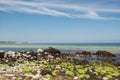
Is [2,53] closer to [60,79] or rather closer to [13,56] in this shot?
[13,56]

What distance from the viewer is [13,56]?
3841 cm

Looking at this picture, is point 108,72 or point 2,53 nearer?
point 108,72

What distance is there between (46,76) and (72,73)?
7.90 ft

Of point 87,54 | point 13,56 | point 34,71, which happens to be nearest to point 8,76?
point 34,71

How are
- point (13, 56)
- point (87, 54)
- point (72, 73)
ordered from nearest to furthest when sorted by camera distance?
1. point (72, 73)
2. point (13, 56)
3. point (87, 54)

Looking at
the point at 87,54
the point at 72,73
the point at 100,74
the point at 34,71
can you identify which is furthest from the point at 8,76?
the point at 87,54

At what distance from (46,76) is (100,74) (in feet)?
14.9

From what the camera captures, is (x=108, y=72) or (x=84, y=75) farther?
(x=108, y=72)

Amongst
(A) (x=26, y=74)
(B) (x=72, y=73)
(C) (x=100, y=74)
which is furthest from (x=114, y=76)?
(A) (x=26, y=74)

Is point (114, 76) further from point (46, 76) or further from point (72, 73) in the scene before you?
point (46, 76)

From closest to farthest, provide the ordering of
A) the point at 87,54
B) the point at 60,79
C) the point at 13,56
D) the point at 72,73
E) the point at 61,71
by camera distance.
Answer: the point at 60,79 < the point at 72,73 < the point at 61,71 < the point at 13,56 < the point at 87,54

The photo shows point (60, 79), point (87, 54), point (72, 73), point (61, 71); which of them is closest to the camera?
point (60, 79)

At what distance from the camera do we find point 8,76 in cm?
2083

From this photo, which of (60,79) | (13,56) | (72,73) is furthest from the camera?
(13,56)
